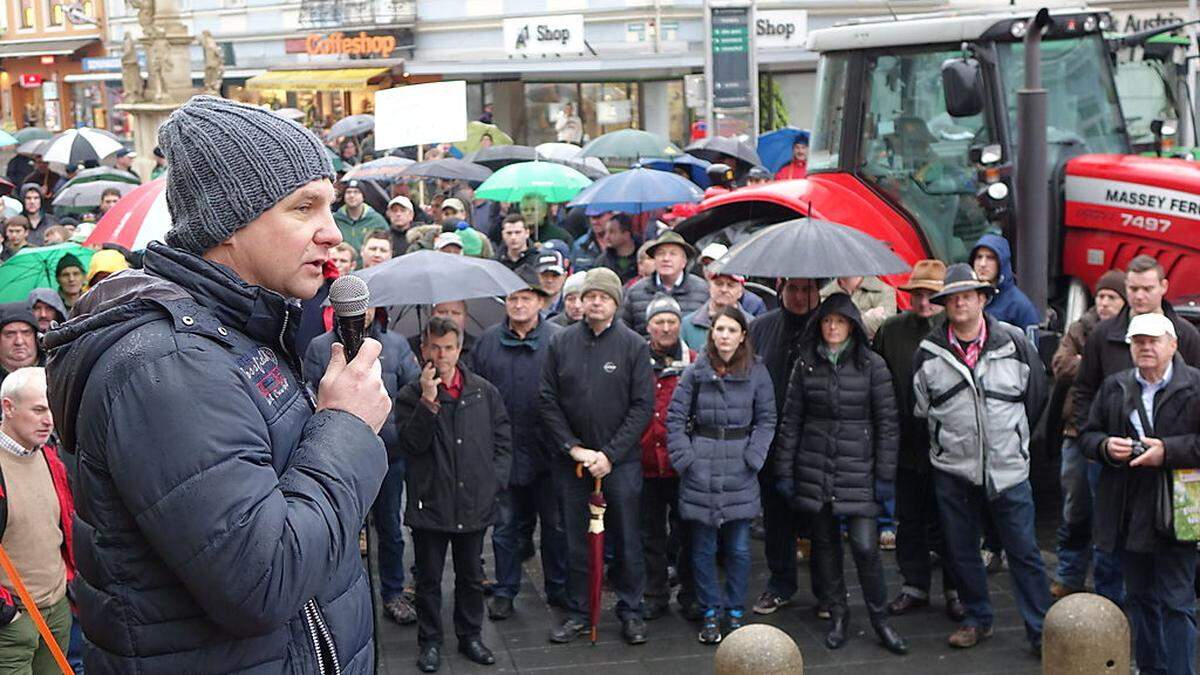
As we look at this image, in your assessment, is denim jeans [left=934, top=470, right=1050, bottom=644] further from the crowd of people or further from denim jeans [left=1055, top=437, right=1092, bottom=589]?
denim jeans [left=1055, top=437, right=1092, bottom=589]

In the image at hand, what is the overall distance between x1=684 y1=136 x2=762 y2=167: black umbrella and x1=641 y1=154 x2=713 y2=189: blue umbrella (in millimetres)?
99

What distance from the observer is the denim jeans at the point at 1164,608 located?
6324 millimetres

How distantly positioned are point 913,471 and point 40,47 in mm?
44935

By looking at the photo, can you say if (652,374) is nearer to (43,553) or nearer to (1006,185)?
(1006,185)

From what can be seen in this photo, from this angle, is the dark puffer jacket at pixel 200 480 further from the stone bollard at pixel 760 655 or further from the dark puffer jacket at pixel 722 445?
the dark puffer jacket at pixel 722 445

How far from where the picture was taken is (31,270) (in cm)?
966

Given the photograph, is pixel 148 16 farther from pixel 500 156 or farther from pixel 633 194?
pixel 633 194

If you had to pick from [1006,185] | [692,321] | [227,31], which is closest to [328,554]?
[692,321]

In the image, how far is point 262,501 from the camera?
2.09 m

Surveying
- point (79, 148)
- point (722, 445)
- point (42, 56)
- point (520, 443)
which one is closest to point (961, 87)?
point (722, 445)

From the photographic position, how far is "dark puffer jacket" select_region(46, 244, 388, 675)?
2.06m

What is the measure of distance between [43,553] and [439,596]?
2.29 m

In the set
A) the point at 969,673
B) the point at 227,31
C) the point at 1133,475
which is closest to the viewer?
the point at 1133,475

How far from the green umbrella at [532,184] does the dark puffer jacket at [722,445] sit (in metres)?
6.68
